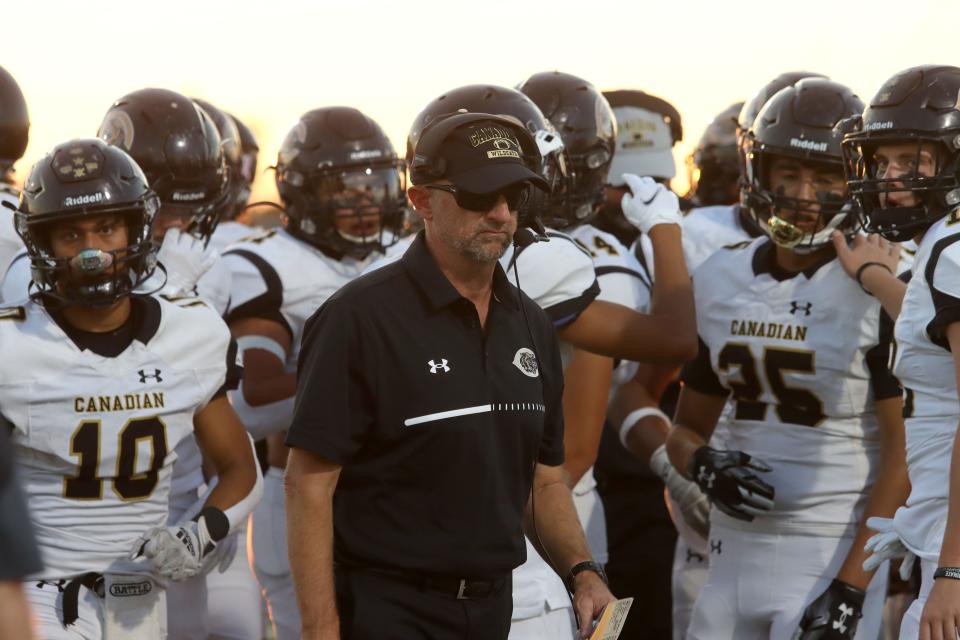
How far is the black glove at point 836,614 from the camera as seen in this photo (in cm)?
434

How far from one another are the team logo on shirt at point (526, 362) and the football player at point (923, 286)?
96 cm

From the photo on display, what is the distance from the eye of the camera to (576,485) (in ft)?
16.5

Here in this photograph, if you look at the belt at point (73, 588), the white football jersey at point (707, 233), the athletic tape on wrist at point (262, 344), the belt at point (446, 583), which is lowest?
the belt at point (73, 588)

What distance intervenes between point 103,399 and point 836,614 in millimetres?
2165

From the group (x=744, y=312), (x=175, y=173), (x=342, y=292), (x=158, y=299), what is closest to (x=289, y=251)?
(x=175, y=173)

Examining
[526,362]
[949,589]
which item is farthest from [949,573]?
[526,362]

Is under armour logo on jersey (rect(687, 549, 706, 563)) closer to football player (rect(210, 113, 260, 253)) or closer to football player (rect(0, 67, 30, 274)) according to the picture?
football player (rect(210, 113, 260, 253))

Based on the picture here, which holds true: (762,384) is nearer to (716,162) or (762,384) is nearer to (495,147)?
(495,147)

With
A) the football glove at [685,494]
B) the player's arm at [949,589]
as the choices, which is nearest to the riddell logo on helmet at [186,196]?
the football glove at [685,494]

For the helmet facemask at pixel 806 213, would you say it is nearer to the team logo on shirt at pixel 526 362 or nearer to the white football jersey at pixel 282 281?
the team logo on shirt at pixel 526 362

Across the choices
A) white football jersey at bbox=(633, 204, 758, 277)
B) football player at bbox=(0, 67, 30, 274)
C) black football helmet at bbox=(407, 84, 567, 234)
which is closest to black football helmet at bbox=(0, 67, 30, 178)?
football player at bbox=(0, 67, 30, 274)

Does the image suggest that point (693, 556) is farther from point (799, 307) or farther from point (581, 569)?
point (581, 569)

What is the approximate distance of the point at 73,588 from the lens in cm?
409

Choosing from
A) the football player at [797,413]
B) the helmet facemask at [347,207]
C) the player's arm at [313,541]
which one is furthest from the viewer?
the helmet facemask at [347,207]
